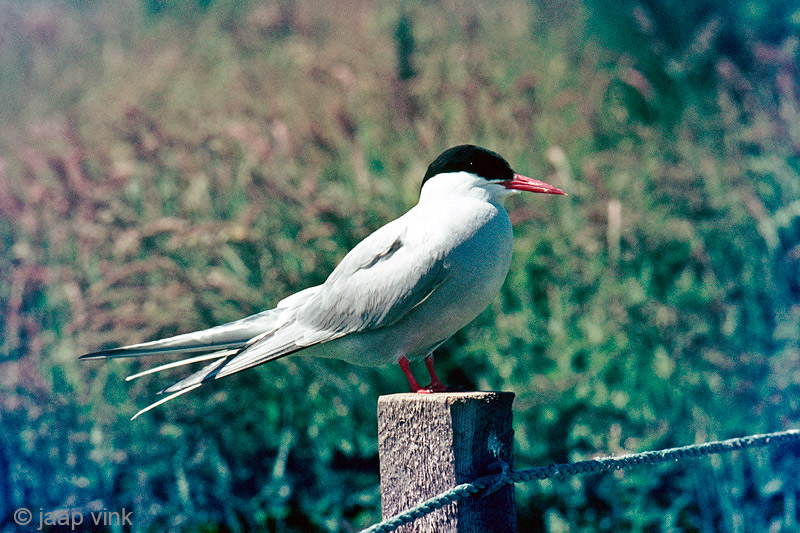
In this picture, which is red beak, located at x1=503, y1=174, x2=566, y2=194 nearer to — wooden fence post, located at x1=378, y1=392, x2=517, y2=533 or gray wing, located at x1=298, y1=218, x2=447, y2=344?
gray wing, located at x1=298, y1=218, x2=447, y2=344

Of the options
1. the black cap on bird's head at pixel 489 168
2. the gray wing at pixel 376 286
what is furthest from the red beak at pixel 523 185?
the gray wing at pixel 376 286

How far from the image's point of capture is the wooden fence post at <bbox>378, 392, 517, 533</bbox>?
126 cm

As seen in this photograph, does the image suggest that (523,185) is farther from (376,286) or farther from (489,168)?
(376,286)

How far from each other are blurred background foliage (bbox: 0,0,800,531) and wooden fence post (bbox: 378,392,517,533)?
155 cm

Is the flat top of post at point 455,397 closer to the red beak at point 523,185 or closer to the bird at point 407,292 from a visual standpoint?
the bird at point 407,292

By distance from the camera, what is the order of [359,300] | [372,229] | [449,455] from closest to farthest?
[449,455] → [359,300] → [372,229]

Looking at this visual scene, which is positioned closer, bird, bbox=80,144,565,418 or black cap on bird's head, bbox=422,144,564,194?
bird, bbox=80,144,565,418

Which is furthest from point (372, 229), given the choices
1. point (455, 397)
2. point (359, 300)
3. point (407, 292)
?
point (455, 397)

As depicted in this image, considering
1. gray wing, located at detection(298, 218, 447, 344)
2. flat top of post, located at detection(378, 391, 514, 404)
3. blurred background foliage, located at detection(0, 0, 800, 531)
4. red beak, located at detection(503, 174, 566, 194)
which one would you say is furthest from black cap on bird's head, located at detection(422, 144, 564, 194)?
blurred background foliage, located at detection(0, 0, 800, 531)

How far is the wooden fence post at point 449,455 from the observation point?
1264mm

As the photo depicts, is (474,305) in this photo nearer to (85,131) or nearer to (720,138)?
(720,138)

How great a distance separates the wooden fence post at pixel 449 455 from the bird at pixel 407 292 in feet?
1.12

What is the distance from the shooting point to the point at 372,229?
322cm

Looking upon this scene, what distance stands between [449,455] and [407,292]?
54 centimetres
